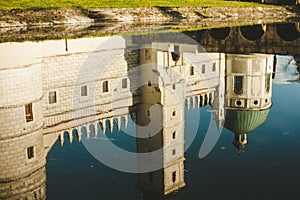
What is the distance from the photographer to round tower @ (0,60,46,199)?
9.08 meters

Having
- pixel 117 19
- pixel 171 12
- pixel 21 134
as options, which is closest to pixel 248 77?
pixel 117 19

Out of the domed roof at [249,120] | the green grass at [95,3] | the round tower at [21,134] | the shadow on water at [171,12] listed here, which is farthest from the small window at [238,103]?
the shadow on water at [171,12]

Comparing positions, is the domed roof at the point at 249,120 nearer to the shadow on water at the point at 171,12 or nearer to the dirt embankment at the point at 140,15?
the dirt embankment at the point at 140,15

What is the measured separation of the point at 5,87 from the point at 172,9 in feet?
114

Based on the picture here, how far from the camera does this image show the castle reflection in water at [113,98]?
1053cm

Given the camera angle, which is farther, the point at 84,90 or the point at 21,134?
the point at 84,90

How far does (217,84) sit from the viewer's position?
32750 mm

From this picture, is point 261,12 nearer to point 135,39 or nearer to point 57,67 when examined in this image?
point 135,39

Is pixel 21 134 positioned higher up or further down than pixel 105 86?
higher up

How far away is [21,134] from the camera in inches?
516

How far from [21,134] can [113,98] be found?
7.20 meters

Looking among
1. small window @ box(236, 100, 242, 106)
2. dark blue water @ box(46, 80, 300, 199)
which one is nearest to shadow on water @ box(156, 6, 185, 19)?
small window @ box(236, 100, 242, 106)

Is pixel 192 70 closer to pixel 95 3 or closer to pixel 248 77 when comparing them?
pixel 248 77

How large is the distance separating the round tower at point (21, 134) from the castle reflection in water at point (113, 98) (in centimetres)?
2
